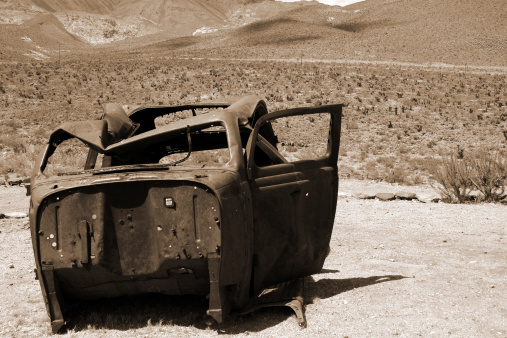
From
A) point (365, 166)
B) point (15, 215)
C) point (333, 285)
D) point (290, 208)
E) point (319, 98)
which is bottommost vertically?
point (365, 166)

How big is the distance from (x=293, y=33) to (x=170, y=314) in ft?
254

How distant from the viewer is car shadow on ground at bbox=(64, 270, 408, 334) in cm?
506

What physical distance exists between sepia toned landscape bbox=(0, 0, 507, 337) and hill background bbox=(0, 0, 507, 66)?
24.2 inches

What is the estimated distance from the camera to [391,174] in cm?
1783

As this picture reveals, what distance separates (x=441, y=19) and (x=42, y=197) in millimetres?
83739

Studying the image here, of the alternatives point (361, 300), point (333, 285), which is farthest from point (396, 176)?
point (361, 300)

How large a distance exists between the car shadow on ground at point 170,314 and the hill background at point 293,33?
46.3 metres

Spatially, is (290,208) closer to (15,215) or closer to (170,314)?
(170,314)

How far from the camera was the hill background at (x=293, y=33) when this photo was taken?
207 ft

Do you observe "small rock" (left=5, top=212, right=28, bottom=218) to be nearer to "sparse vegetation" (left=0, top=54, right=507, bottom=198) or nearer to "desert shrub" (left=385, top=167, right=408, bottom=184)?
"sparse vegetation" (left=0, top=54, right=507, bottom=198)

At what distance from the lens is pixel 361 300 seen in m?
5.42

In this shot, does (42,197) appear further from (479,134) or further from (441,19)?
(441,19)

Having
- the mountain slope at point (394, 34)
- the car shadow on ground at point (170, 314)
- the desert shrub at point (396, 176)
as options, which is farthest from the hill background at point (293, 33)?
the car shadow on ground at point (170, 314)

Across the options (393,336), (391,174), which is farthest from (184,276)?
(391,174)
